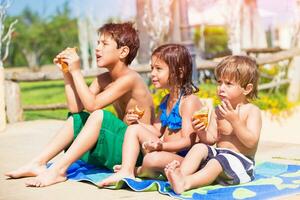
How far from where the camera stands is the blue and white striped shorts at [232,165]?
12.5 feet

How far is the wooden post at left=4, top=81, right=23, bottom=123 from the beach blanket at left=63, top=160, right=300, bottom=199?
5.10 metres

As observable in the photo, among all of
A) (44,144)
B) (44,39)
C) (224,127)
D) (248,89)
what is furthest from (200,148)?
(44,39)

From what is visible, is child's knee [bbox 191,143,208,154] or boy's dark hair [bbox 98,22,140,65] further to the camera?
boy's dark hair [bbox 98,22,140,65]

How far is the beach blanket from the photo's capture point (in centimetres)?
360

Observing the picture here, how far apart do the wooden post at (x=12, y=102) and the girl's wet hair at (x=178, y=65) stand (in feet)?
18.9

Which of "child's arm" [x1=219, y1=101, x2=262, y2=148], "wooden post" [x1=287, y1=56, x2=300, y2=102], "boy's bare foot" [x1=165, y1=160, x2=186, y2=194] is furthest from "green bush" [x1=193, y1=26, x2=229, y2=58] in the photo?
"boy's bare foot" [x1=165, y1=160, x2=186, y2=194]

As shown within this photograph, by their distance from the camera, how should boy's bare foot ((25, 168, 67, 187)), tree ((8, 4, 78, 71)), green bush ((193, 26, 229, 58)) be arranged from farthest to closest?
tree ((8, 4, 78, 71)) → green bush ((193, 26, 229, 58)) → boy's bare foot ((25, 168, 67, 187))

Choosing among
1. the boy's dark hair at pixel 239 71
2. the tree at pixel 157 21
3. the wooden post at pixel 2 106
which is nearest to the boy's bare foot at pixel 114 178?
the boy's dark hair at pixel 239 71

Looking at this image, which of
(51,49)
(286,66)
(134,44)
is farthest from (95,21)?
(134,44)

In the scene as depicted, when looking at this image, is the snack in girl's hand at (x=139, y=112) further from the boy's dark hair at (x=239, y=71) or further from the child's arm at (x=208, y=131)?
the boy's dark hair at (x=239, y=71)

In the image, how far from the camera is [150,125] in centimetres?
434

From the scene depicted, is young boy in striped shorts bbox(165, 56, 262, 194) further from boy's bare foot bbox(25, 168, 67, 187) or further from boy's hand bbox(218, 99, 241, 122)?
boy's bare foot bbox(25, 168, 67, 187)

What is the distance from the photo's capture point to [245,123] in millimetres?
3920

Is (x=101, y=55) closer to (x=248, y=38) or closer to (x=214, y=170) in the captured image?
(x=214, y=170)
